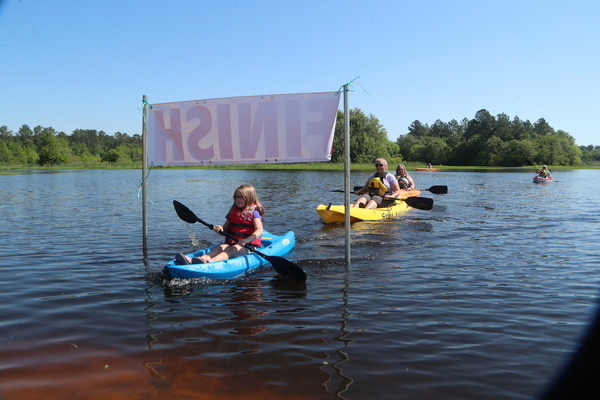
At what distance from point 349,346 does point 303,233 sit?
627 cm

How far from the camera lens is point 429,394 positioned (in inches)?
133

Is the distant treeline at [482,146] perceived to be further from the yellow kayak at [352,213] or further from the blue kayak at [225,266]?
the blue kayak at [225,266]

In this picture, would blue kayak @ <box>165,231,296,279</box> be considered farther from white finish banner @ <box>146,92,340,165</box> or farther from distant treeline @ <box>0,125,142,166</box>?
distant treeline @ <box>0,125,142,166</box>

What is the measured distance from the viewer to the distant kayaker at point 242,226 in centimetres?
Result: 663

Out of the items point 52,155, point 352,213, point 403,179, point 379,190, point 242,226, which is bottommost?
point 352,213

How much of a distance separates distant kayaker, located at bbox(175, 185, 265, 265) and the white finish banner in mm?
514

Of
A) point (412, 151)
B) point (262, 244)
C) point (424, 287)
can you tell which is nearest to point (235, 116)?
point (262, 244)

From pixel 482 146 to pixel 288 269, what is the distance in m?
87.7

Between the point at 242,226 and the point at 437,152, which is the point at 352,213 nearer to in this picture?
the point at 242,226

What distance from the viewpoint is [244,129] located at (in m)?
6.73

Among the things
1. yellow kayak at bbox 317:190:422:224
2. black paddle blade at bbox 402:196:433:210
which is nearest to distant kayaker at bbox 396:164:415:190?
yellow kayak at bbox 317:190:422:224

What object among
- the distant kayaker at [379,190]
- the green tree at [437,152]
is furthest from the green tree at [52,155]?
the distant kayaker at [379,190]

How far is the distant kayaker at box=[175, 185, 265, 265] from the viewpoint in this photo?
261 inches

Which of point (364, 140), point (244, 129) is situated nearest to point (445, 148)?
point (364, 140)
